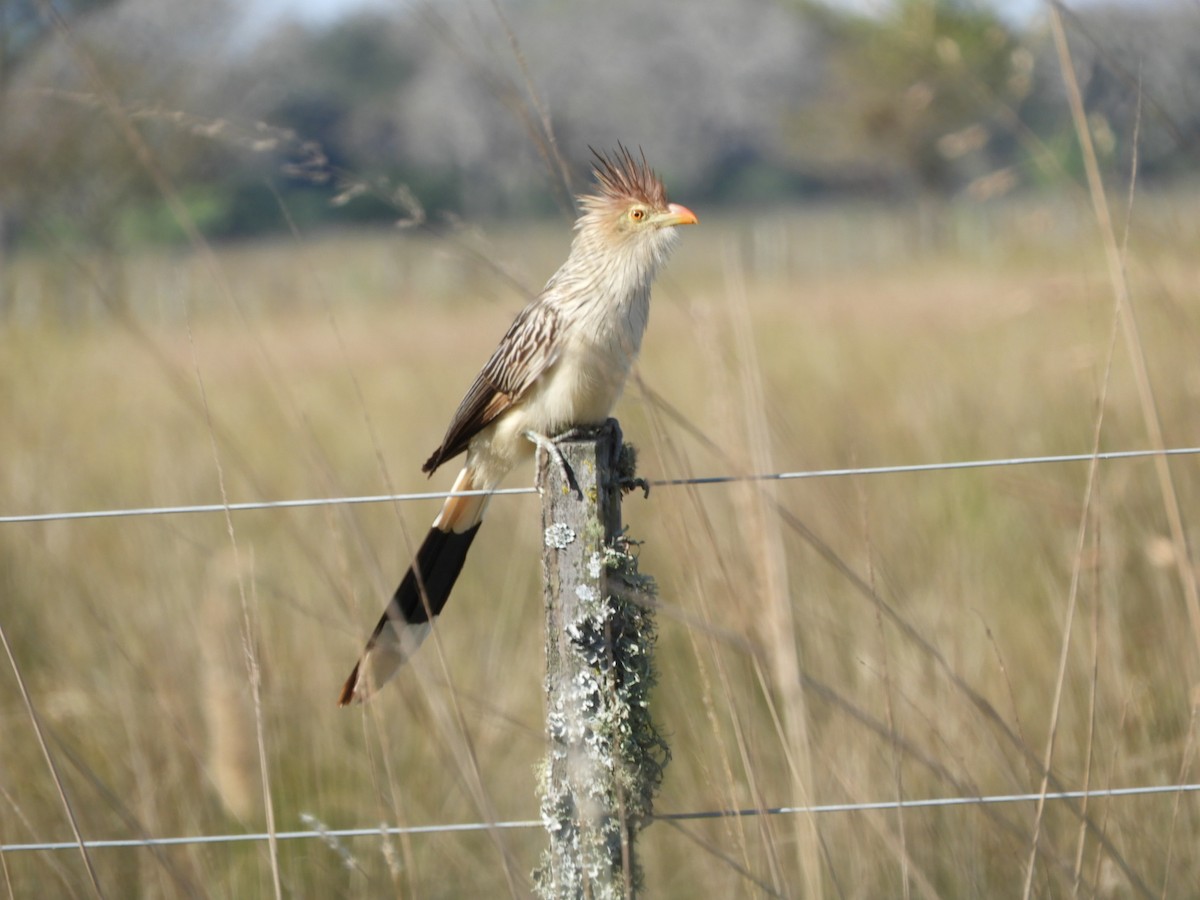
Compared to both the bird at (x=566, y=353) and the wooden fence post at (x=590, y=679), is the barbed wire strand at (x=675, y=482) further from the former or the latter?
the bird at (x=566, y=353)

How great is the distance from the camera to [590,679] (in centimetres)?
198

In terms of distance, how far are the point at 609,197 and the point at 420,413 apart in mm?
5040

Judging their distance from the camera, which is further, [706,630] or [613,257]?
[613,257]

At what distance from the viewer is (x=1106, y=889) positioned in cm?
292

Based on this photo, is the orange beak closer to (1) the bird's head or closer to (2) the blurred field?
(1) the bird's head

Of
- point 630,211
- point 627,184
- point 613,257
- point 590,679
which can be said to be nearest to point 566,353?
point 613,257

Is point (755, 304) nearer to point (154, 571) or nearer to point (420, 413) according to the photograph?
point (420, 413)

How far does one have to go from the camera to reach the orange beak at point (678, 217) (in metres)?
3.26

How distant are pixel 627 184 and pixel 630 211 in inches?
4.3

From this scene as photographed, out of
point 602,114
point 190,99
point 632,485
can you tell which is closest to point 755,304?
point 632,485

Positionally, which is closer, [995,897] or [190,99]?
[995,897]

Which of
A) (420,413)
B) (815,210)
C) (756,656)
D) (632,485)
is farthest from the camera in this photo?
(815,210)

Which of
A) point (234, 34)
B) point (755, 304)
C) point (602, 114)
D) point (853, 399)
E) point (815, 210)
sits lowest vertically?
point (853, 399)

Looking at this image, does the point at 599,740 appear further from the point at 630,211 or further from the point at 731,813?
the point at 630,211
